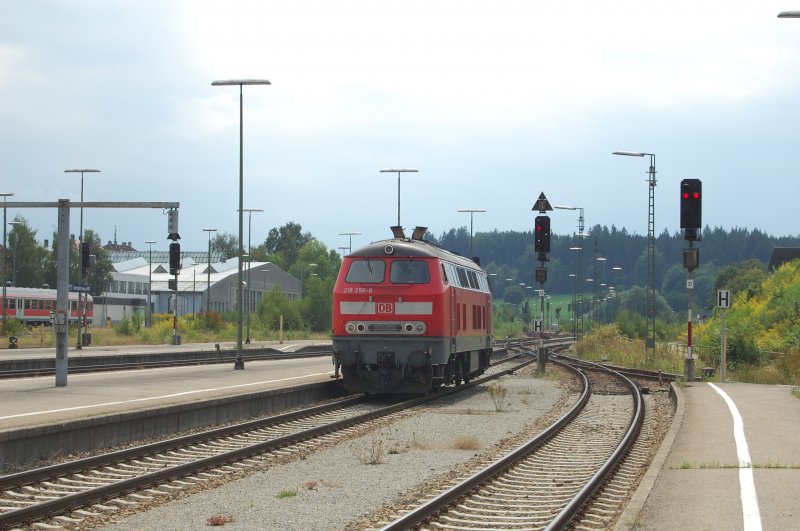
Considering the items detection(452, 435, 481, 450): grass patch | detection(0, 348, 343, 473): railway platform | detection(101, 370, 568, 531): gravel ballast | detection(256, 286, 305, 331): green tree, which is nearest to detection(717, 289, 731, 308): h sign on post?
detection(101, 370, 568, 531): gravel ballast

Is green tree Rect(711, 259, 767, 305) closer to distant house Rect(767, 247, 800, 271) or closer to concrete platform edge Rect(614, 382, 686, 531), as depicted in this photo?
distant house Rect(767, 247, 800, 271)

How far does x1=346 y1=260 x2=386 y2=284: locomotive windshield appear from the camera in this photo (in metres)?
23.3

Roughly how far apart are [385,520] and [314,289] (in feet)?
255

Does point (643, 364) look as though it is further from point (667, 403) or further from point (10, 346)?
point (10, 346)

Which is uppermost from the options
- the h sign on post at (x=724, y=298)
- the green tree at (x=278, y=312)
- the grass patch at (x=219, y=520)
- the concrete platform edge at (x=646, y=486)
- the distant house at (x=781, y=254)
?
the distant house at (x=781, y=254)

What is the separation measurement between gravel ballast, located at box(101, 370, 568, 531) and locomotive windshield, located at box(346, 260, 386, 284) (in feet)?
13.3

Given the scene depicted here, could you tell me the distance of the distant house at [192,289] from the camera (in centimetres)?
10469

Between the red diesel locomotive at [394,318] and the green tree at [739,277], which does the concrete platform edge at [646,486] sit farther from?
the green tree at [739,277]

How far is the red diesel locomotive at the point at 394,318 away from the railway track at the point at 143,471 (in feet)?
14.0

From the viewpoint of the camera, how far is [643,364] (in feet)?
129

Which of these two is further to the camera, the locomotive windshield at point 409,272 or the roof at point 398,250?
the roof at point 398,250

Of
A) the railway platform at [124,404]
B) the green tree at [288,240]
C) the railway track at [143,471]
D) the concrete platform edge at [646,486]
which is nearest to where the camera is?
the concrete platform edge at [646,486]

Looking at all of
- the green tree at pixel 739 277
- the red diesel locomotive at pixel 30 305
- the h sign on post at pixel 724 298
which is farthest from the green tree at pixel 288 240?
the h sign on post at pixel 724 298

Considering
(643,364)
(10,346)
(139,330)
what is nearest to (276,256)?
(139,330)
